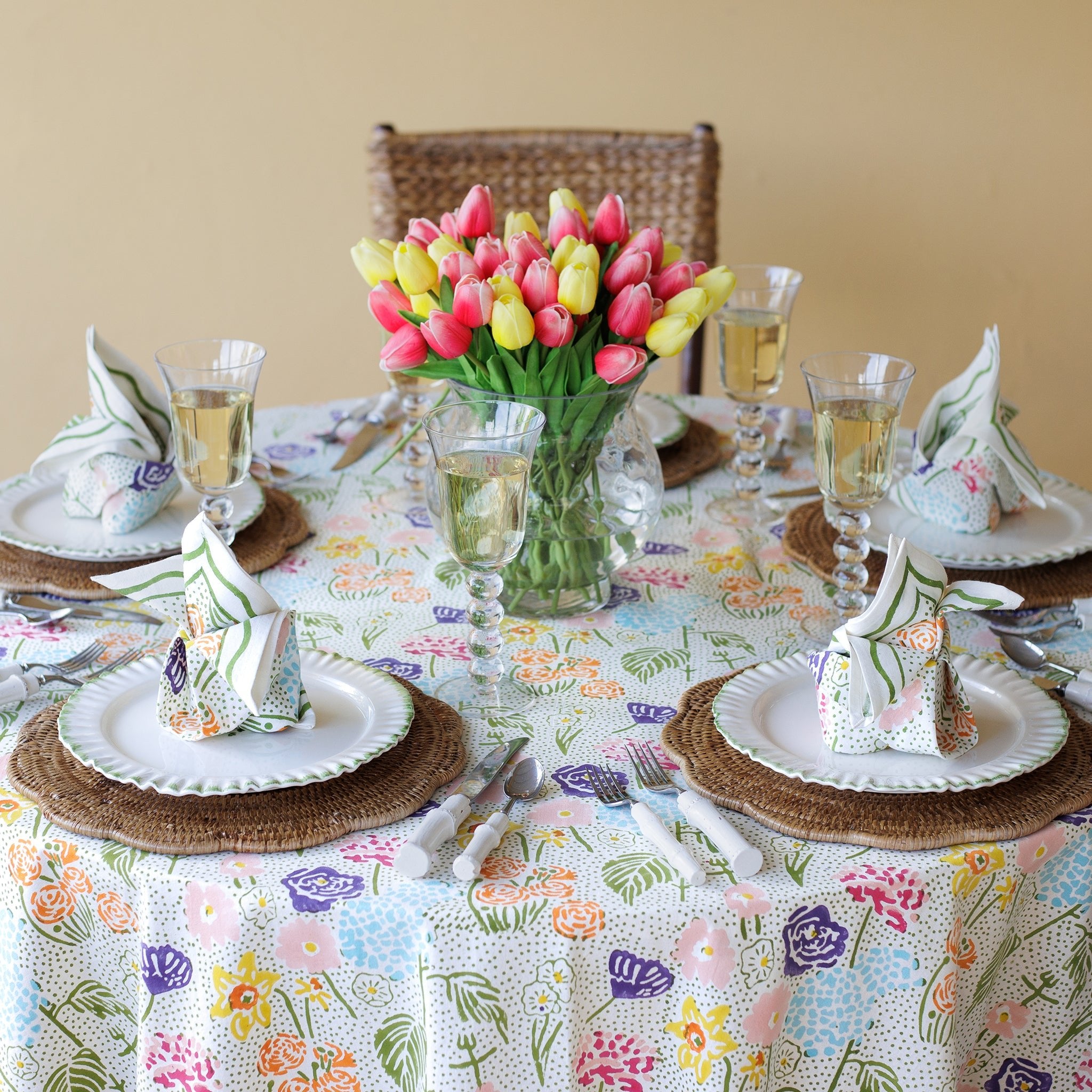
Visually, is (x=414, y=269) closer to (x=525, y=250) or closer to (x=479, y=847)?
(x=525, y=250)

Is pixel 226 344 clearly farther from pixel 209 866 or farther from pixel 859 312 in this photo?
pixel 859 312

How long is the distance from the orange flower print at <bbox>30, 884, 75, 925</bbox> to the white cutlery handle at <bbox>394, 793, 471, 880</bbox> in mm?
257

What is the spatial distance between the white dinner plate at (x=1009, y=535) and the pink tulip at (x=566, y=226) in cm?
48

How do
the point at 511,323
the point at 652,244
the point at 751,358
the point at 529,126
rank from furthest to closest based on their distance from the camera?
the point at 529,126
the point at 751,358
the point at 652,244
the point at 511,323

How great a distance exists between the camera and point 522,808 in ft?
3.34

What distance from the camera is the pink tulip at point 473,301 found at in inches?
48.0

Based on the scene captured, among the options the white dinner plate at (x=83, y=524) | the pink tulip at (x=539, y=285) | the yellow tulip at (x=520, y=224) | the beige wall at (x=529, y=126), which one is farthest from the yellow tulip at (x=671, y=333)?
the beige wall at (x=529, y=126)

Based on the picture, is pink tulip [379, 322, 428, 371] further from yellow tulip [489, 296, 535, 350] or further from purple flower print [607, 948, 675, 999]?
purple flower print [607, 948, 675, 999]

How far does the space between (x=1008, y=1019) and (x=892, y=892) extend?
0.71 ft

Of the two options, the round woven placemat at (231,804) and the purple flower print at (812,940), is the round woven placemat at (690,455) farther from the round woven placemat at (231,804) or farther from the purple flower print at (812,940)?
the purple flower print at (812,940)

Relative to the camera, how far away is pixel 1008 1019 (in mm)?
1036

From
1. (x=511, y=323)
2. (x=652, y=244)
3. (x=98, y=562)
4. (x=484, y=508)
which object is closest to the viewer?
(x=484, y=508)

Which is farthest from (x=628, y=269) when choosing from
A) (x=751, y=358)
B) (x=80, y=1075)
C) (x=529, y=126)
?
(x=529, y=126)

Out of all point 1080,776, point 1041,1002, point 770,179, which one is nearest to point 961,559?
point 1080,776
